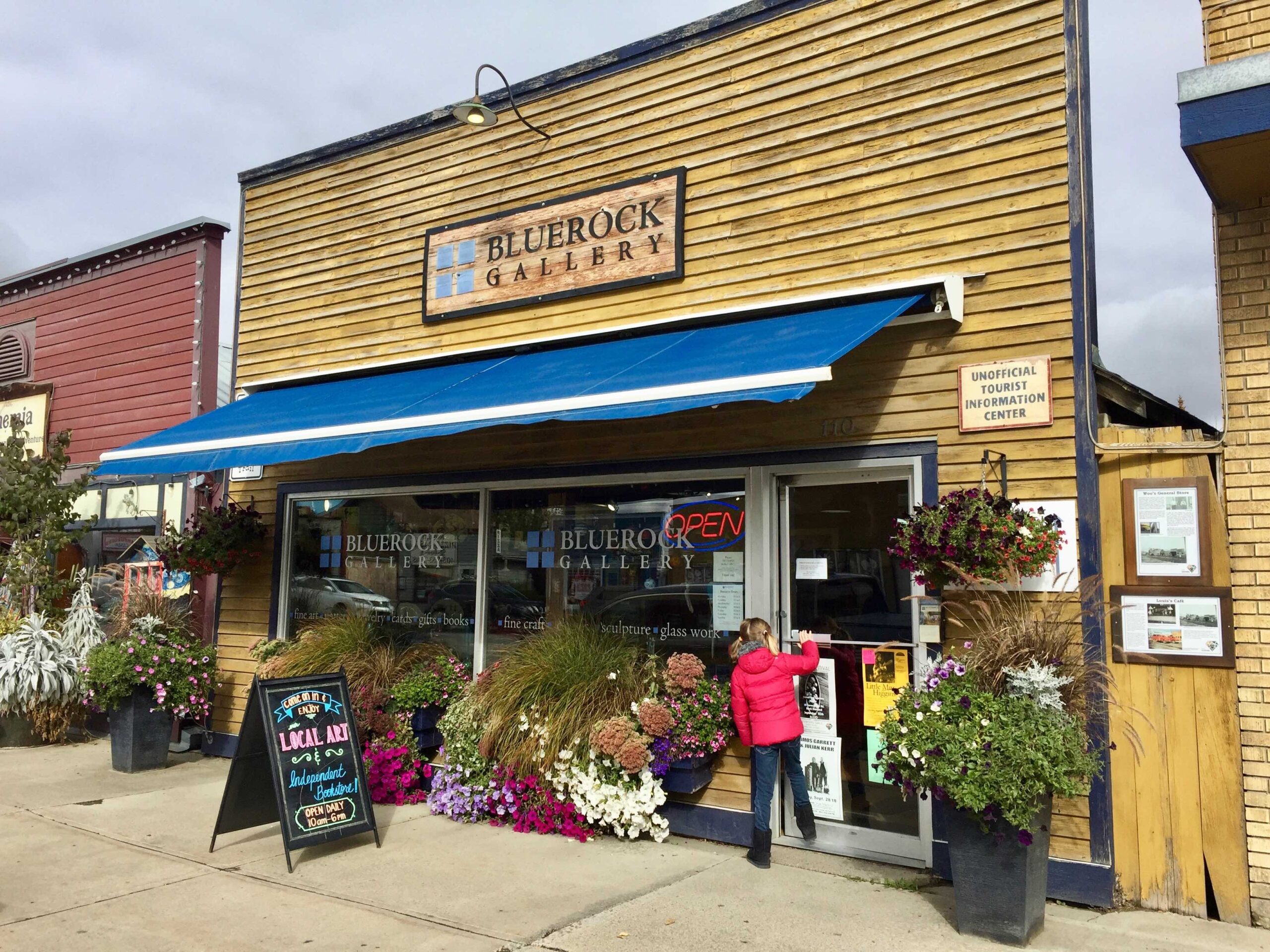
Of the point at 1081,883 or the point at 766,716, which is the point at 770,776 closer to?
the point at 766,716

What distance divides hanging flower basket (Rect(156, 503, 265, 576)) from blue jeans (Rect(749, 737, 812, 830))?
553cm

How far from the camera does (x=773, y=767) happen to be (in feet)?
20.2

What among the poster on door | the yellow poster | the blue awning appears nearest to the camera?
the blue awning

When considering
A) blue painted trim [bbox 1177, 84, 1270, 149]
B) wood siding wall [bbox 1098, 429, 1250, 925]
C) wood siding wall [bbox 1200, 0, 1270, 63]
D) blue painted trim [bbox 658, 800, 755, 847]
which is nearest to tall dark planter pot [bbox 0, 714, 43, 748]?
blue painted trim [bbox 658, 800, 755, 847]

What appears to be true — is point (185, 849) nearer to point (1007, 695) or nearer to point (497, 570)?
point (497, 570)

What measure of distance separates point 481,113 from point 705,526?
375 centimetres

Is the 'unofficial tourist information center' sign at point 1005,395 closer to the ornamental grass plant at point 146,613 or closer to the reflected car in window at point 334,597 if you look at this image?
the reflected car in window at point 334,597

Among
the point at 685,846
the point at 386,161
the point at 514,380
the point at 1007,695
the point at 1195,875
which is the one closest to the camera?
the point at 1007,695

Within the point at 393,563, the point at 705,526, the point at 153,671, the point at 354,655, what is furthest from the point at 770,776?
the point at 153,671

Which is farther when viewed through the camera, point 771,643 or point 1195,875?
→ point 771,643

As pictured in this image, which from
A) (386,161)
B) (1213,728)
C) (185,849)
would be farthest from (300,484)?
(1213,728)

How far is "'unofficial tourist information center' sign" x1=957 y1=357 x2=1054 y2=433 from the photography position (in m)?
5.79

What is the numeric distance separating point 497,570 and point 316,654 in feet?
5.29

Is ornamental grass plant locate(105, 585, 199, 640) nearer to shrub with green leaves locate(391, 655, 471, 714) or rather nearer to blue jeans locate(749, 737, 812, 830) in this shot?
shrub with green leaves locate(391, 655, 471, 714)
